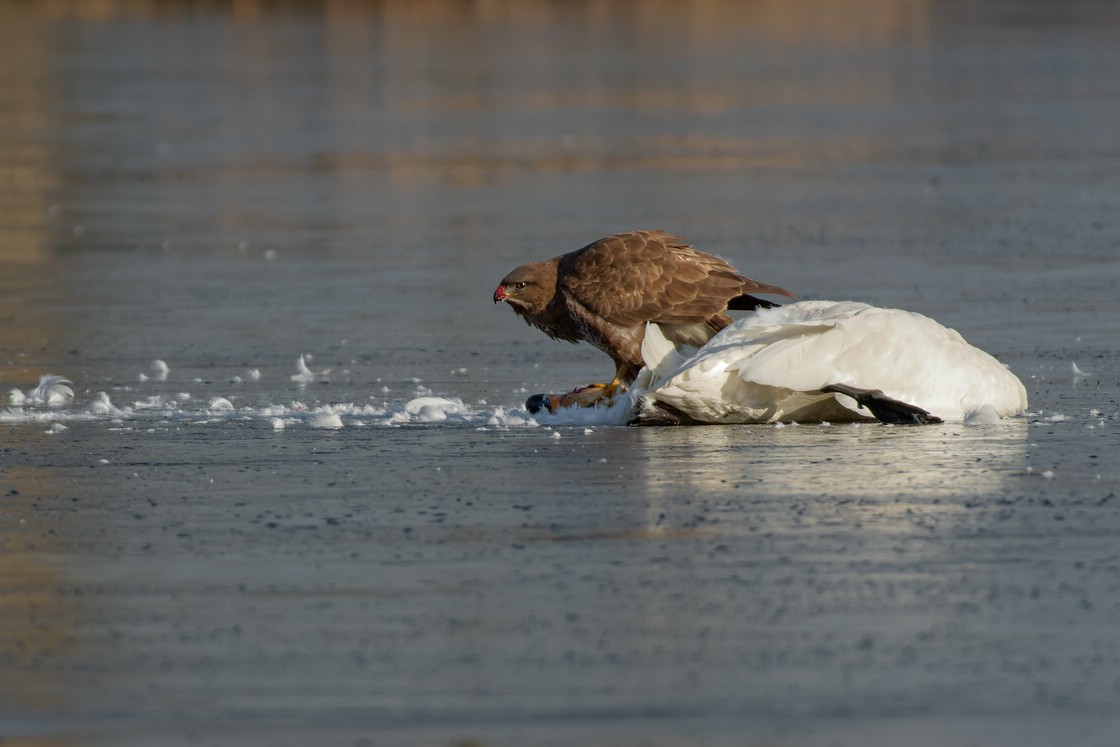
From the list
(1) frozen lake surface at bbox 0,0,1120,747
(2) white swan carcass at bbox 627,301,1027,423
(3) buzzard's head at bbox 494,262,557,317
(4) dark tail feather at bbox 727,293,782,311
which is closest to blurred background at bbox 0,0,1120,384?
(1) frozen lake surface at bbox 0,0,1120,747

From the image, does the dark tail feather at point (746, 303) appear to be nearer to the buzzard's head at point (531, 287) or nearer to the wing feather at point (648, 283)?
the wing feather at point (648, 283)

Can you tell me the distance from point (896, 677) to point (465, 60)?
35.7 meters

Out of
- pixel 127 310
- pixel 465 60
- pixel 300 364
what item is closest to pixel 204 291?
pixel 127 310

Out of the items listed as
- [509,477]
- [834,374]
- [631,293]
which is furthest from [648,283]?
[509,477]

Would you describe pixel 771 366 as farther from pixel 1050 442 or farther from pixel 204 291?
pixel 204 291

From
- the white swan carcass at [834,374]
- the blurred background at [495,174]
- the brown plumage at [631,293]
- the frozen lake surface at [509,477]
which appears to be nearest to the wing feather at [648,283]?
the brown plumage at [631,293]

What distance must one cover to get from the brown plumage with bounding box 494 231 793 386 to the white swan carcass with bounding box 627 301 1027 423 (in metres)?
0.83

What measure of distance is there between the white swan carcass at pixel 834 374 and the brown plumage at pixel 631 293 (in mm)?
Result: 831

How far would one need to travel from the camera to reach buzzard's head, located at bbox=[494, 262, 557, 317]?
1030cm

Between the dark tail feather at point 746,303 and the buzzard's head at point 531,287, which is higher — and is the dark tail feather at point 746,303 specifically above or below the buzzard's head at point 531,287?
below

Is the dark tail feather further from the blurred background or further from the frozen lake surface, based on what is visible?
the blurred background

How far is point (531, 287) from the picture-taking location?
10305mm

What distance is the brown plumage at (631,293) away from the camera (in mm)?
9969

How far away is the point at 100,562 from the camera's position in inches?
267
